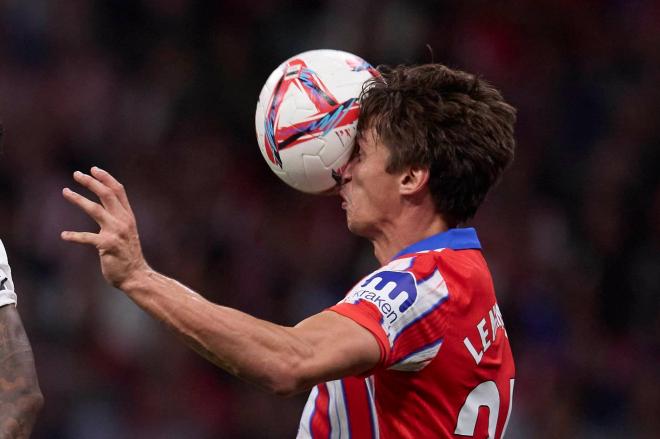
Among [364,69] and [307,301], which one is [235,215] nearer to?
[307,301]

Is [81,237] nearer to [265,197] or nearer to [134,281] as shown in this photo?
[134,281]

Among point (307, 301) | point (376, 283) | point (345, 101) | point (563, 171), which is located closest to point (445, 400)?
point (376, 283)

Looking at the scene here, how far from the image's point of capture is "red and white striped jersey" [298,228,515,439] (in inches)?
115

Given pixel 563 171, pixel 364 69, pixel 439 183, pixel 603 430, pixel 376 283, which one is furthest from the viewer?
pixel 563 171

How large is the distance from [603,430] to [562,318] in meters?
0.88

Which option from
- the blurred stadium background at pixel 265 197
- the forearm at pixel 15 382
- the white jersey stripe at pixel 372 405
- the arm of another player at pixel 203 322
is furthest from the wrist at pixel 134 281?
the blurred stadium background at pixel 265 197

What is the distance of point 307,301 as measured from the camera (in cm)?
788

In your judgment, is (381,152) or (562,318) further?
(562,318)

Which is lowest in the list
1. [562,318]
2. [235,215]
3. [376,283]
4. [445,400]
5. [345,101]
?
[562,318]

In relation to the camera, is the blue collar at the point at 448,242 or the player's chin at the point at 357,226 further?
the player's chin at the point at 357,226

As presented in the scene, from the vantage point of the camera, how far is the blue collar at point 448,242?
3275mm

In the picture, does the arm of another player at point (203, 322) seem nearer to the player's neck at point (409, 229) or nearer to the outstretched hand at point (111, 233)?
the outstretched hand at point (111, 233)

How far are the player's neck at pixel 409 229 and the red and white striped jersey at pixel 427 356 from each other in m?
0.05

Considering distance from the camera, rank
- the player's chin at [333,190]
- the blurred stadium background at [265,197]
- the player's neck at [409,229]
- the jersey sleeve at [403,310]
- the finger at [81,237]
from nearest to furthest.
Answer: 1. the finger at [81,237]
2. the jersey sleeve at [403,310]
3. the player's neck at [409,229]
4. the player's chin at [333,190]
5. the blurred stadium background at [265,197]
